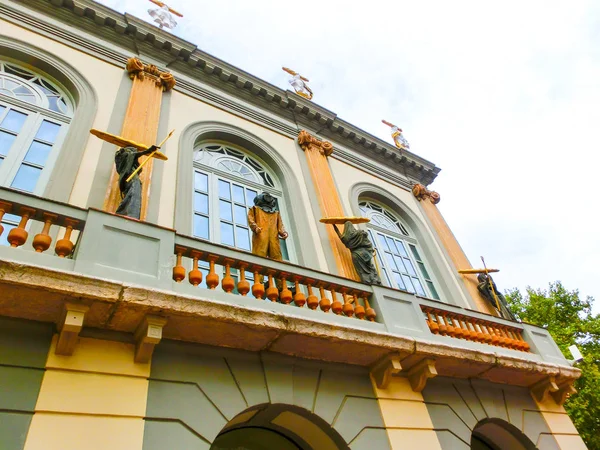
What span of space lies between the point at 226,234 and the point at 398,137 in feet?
28.5

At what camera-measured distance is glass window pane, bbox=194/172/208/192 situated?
720cm

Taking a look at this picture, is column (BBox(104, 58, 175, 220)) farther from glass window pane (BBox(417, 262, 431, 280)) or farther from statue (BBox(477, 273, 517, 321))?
statue (BBox(477, 273, 517, 321))

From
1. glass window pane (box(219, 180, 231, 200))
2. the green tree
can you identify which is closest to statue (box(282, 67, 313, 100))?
glass window pane (box(219, 180, 231, 200))

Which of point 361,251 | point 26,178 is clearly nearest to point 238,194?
point 361,251

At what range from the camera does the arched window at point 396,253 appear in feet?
28.6

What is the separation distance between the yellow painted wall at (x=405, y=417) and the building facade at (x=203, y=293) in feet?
0.09

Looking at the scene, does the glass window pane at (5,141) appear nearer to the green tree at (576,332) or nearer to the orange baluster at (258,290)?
the orange baluster at (258,290)

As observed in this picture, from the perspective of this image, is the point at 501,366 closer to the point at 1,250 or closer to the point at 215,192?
the point at 215,192

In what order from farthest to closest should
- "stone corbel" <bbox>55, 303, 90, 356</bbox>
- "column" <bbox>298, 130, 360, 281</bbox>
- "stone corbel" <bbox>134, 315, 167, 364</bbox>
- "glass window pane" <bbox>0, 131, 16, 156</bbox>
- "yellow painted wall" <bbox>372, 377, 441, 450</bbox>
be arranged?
"column" <bbox>298, 130, 360, 281</bbox> < "glass window pane" <bbox>0, 131, 16, 156</bbox> < "yellow painted wall" <bbox>372, 377, 441, 450</bbox> < "stone corbel" <bbox>134, 315, 167, 364</bbox> < "stone corbel" <bbox>55, 303, 90, 356</bbox>

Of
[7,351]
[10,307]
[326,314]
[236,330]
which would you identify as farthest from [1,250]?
[326,314]

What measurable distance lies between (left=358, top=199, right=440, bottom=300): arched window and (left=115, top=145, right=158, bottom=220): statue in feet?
16.4

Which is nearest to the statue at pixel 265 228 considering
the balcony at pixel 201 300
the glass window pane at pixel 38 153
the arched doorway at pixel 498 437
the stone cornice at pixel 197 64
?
the balcony at pixel 201 300

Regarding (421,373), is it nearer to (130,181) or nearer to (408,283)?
(408,283)

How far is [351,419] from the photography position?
5.01 m
